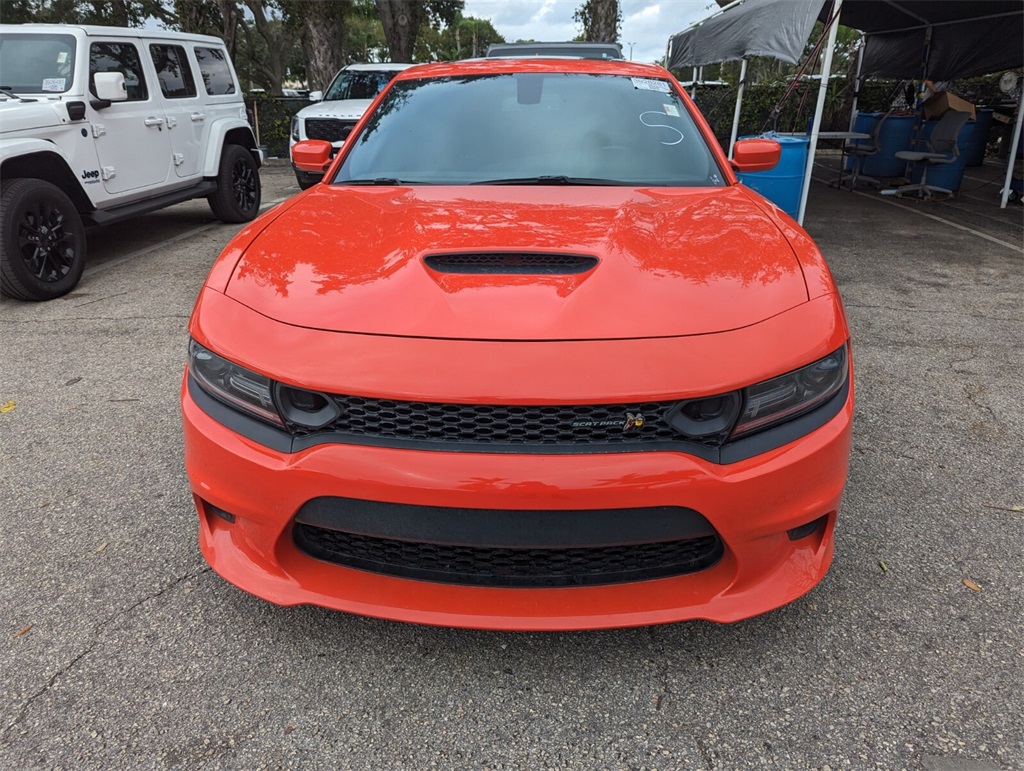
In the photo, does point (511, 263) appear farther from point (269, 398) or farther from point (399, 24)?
point (399, 24)

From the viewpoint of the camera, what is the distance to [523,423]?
61.4 inches

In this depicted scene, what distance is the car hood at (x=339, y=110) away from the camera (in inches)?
388

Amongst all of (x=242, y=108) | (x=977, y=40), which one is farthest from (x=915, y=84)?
(x=242, y=108)

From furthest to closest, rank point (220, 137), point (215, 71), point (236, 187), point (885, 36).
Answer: point (885, 36) < point (236, 187) < point (215, 71) < point (220, 137)

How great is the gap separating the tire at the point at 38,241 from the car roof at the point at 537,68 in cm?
328

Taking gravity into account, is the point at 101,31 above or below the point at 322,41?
below

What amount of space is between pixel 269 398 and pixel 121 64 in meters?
6.00

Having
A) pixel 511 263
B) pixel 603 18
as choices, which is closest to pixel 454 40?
pixel 603 18

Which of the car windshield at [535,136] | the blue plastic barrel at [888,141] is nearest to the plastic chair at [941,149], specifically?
the blue plastic barrel at [888,141]

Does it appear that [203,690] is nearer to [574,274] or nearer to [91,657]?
[91,657]

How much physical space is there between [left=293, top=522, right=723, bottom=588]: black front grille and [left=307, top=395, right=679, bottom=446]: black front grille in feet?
0.97

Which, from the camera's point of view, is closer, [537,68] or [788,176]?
[537,68]

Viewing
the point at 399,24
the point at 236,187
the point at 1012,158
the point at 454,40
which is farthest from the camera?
the point at 454,40

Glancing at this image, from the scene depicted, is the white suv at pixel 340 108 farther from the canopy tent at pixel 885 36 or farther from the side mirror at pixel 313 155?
the side mirror at pixel 313 155
